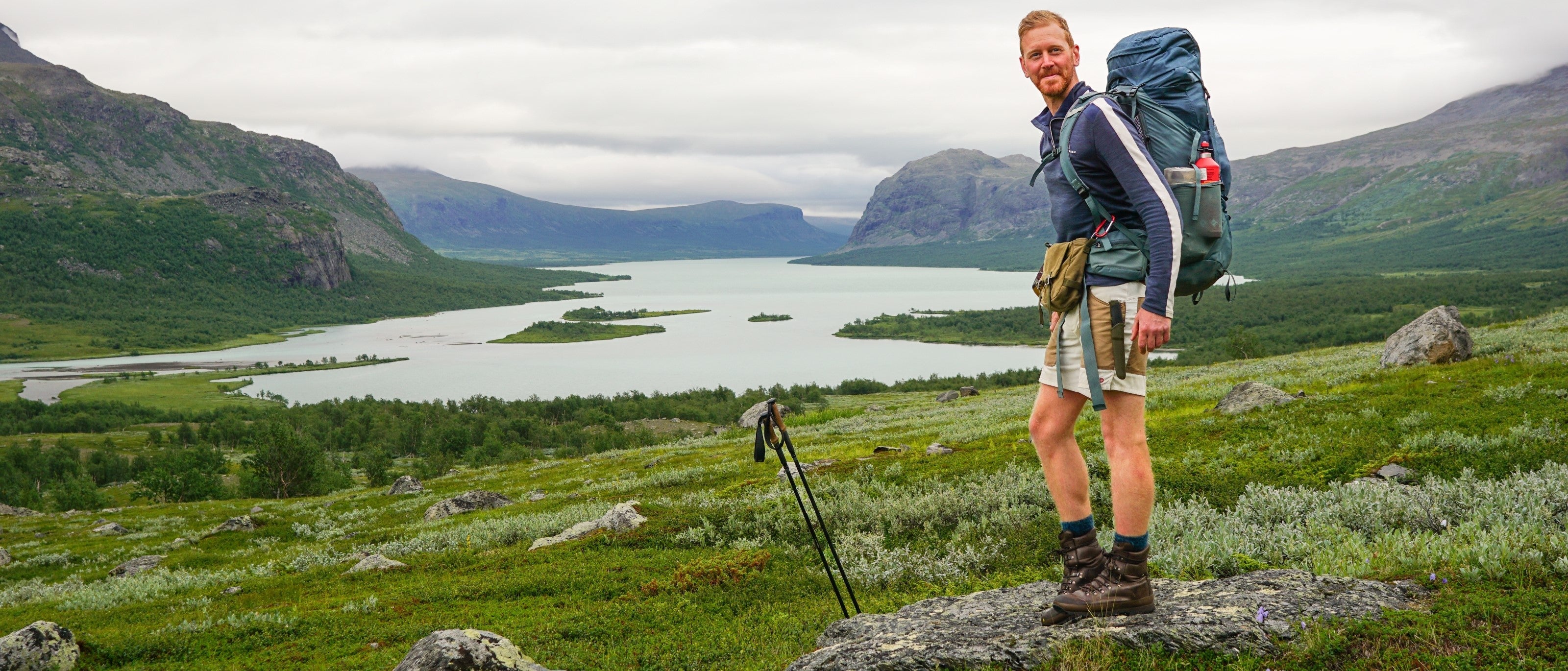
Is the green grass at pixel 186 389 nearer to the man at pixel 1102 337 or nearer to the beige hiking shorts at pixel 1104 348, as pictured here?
the man at pixel 1102 337

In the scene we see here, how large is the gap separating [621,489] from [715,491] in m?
5.62

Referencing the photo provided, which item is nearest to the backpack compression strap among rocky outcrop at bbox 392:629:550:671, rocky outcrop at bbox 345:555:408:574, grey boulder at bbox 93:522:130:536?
rocky outcrop at bbox 392:629:550:671

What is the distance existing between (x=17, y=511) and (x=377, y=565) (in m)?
46.0

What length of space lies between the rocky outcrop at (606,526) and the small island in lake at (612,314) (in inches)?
6676

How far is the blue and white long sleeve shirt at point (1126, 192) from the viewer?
4.59 meters

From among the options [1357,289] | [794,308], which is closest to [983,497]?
[1357,289]

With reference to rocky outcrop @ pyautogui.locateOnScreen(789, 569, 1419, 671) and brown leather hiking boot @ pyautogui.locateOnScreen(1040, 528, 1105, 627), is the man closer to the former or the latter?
brown leather hiking boot @ pyautogui.locateOnScreen(1040, 528, 1105, 627)

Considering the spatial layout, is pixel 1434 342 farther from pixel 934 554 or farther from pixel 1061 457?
pixel 1061 457

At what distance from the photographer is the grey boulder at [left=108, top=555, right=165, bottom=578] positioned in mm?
18359

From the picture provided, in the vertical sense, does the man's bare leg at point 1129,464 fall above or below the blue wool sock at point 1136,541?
above

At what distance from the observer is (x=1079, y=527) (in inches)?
202

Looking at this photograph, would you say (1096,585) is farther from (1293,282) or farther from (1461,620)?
(1293,282)

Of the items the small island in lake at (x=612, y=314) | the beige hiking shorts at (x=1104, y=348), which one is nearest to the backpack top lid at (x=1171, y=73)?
the beige hiking shorts at (x=1104, y=348)

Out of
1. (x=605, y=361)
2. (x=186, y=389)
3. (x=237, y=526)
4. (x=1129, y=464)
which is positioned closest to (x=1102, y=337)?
(x=1129, y=464)
